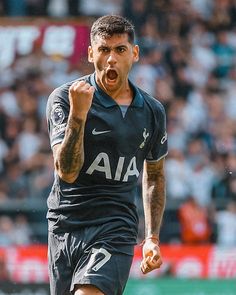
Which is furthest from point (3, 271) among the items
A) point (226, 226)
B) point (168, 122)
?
point (168, 122)

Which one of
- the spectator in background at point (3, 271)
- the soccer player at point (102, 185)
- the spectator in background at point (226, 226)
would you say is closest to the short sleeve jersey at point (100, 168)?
the soccer player at point (102, 185)

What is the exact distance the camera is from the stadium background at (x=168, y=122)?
13203 mm

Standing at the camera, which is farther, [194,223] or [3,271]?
[194,223]

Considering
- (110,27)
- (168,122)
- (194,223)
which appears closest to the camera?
(110,27)

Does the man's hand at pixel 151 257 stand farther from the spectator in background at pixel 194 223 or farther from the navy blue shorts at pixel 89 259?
the spectator in background at pixel 194 223

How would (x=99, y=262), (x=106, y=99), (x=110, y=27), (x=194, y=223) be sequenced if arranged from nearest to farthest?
1. (x=99, y=262)
2. (x=110, y=27)
3. (x=106, y=99)
4. (x=194, y=223)

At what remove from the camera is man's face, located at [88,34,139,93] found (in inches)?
255

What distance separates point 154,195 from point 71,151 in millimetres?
1037

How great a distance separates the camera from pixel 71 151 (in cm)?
616

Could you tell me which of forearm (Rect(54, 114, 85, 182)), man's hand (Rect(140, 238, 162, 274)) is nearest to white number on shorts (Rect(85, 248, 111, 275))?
man's hand (Rect(140, 238, 162, 274))

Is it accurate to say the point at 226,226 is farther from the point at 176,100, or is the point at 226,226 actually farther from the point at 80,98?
the point at 80,98

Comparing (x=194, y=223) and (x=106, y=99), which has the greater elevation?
(x=106, y=99)

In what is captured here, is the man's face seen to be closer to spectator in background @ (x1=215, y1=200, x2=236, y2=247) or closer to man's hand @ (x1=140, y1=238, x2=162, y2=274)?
man's hand @ (x1=140, y1=238, x2=162, y2=274)

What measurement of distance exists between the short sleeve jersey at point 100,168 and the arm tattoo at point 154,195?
0.29m
